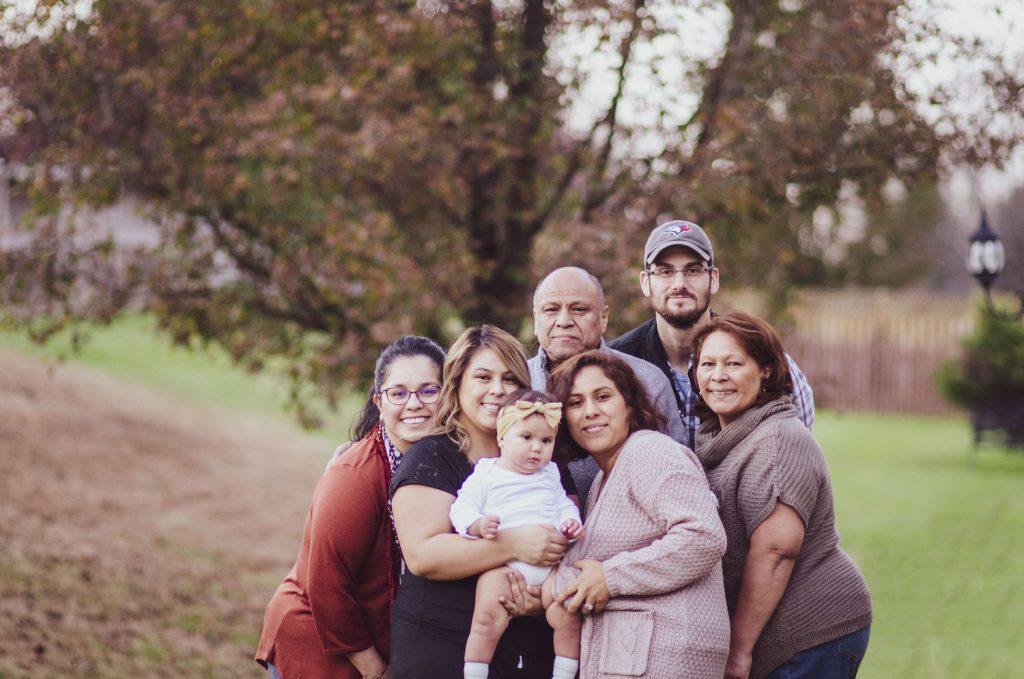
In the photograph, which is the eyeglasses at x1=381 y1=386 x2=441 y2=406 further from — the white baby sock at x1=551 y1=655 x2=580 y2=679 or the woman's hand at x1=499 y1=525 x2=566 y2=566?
the white baby sock at x1=551 y1=655 x2=580 y2=679

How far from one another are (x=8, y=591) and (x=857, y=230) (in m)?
26.6

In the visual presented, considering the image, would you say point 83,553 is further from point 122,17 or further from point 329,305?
point 122,17

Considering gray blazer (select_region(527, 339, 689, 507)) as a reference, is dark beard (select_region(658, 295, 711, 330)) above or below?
above

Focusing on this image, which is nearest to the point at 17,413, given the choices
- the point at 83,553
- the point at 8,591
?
the point at 83,553

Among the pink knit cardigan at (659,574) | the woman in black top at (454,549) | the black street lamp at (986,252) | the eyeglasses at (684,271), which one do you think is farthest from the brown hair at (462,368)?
the black street lamp at (986,252)

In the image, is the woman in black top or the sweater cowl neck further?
the sweater cowl neck

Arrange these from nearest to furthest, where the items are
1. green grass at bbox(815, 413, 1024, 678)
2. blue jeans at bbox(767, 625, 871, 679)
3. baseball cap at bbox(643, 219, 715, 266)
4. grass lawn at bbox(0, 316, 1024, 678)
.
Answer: blue jeans at bbox(767, 625, 871, 679) → baseball cap at bbox(643, 219, 715, 266) → green grass at bbox(815, 413, 1024, 678) → grass lawn at bbox(0, 316, 1024, 678)

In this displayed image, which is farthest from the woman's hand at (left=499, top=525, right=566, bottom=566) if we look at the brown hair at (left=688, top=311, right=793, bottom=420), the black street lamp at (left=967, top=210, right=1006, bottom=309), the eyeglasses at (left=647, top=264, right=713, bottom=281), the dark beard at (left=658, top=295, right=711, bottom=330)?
the black street lamp at (left=967, top=210, right=1006, bottom=309)

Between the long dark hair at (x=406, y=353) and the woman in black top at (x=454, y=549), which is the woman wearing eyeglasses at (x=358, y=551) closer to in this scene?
the long dark hair at (x=406, y=353)

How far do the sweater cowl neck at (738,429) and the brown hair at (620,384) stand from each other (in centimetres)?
18

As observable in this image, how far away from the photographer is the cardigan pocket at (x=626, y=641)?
3035mm

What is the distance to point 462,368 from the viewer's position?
3469 mm

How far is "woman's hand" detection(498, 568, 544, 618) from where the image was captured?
Result: 3.21 m

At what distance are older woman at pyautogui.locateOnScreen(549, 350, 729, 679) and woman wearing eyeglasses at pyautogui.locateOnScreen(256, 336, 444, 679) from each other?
64 centimetres
